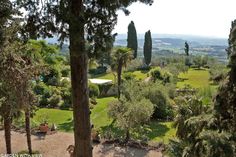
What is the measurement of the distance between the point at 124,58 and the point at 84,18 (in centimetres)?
3067

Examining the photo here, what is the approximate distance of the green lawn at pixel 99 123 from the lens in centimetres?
2884

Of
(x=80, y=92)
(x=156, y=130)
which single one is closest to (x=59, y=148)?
(x=156, y=130)

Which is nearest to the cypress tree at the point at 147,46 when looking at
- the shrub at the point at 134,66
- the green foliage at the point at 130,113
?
the shrub at the point at 134,66

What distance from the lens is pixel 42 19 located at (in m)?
9.08

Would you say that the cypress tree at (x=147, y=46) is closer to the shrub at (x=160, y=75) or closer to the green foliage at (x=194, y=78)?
the green foliage at (x=194, y=78)

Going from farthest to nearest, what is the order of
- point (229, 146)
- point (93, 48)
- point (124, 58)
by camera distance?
point (124, 58) → point (93, 48) → point (229, 146)

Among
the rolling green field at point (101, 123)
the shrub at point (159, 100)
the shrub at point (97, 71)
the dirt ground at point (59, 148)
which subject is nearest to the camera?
the dirt ground at point (59, 148)

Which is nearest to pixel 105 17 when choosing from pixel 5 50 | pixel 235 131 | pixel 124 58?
pixel 235 131

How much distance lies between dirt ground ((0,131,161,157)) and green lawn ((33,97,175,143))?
447cm

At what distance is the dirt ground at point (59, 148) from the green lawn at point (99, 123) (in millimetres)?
4474

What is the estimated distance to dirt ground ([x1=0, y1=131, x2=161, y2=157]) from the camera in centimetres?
2023

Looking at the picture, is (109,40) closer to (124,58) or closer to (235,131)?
(235,131)

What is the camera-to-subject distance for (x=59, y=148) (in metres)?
21.0

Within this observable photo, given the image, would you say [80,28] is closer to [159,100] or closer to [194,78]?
[159,100]
